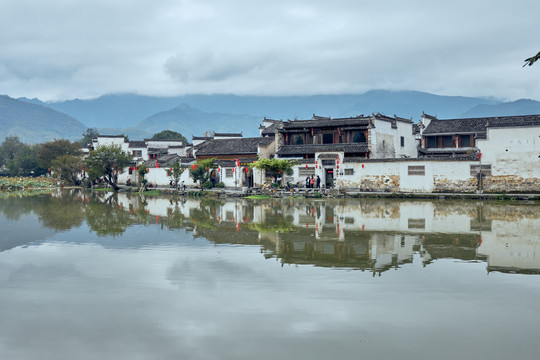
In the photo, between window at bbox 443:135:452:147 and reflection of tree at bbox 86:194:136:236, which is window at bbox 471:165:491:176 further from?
reflection of tree at bbox 86:194:136:236

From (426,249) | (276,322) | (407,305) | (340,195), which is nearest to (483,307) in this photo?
(407,305)

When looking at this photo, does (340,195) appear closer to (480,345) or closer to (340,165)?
(340,165)

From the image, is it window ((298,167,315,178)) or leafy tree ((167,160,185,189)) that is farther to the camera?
leafy tree ((167,160,185,189))

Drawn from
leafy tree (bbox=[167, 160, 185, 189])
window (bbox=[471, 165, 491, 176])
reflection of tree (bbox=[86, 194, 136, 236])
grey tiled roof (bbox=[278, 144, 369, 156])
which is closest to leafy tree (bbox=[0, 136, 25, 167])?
leafy tree (bbox=[167, 160, 185, 189])

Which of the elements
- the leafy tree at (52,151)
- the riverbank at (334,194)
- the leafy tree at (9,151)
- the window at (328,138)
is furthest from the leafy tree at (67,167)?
the leafy tree at (9,151)

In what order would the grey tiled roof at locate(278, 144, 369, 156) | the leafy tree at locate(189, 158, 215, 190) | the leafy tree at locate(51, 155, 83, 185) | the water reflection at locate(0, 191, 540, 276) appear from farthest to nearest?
1. the leafy tree at locate(51, 155, 83, 185)
2. the leafy tree at locate(189, 158, 215, 190)
3. the grey tiled roof at locate(278, 144, 369, 156)
4. the water reflection at locate(0, 191, 540, 276)

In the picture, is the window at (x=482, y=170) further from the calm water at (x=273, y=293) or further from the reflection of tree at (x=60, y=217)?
the reflection of tree at (x=60, y=217)

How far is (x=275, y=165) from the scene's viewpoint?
38000mm

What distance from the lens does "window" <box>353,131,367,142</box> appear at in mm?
39469

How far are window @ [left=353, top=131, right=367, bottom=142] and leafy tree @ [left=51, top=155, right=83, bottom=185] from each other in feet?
105

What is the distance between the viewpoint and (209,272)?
Result: 10969mm

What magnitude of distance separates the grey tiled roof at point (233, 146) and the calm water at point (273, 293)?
87.7 feet

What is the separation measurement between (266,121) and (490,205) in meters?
33.8

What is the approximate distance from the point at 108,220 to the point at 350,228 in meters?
10.9
